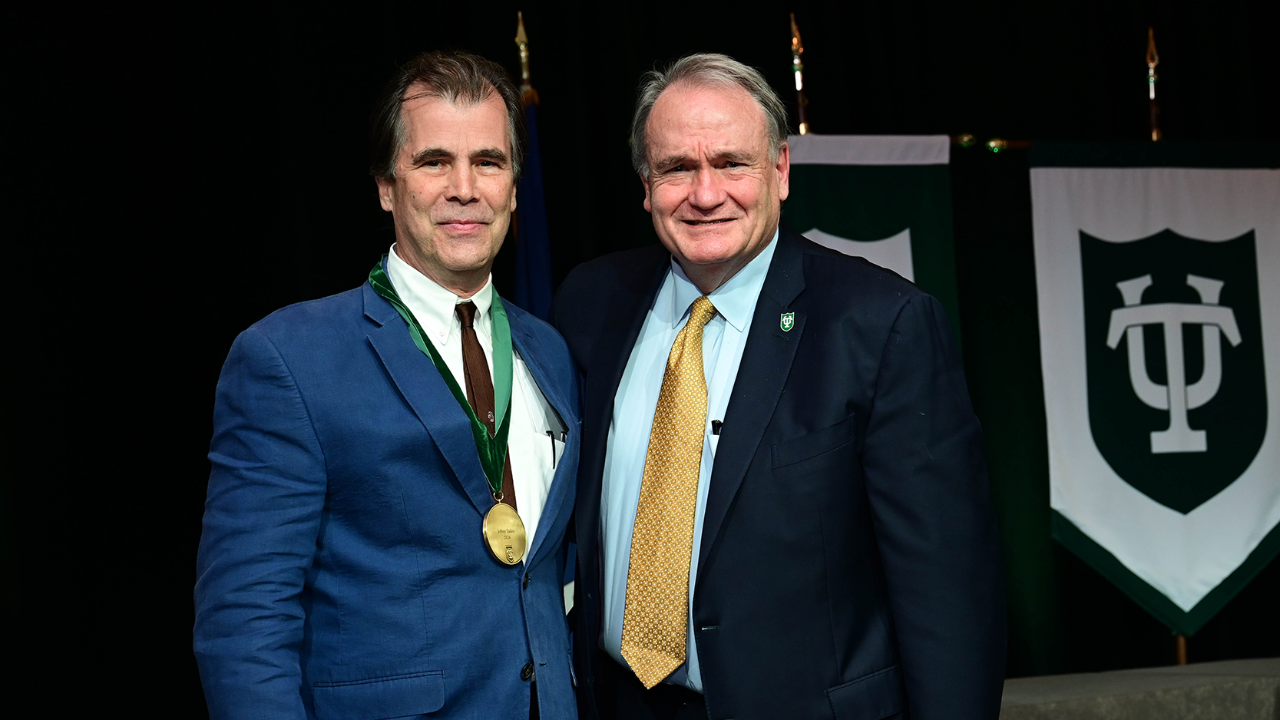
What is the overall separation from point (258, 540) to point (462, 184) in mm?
676

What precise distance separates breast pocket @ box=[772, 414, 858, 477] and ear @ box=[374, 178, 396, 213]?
31.6 inches

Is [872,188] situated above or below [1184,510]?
above

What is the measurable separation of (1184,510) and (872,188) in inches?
62.8

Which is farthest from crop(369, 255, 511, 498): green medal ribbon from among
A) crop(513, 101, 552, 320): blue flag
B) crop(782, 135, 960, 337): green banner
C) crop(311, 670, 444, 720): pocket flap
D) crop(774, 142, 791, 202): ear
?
crop(782, 135, 960, 337): green banner

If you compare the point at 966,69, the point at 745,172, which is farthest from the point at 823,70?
the point at 745,172

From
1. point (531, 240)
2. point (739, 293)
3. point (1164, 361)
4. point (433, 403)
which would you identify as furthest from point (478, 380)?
point (1164, 361)

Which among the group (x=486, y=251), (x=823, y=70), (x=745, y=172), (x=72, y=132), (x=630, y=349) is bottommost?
(x=630, y=349)

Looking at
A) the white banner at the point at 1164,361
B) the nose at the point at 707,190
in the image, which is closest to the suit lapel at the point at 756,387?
the nose at the point at 707,190

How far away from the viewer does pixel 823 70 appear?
13.9ft

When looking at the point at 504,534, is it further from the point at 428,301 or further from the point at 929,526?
the point at 929,526

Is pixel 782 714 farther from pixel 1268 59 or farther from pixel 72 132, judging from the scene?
pixel 1268 59

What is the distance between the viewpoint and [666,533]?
6.25ft

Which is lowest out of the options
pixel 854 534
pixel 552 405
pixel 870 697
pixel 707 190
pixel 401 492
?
pixel 870 697

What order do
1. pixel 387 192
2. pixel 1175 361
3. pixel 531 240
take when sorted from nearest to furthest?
pixel 387 192 → pixel 531 240 → pixel 1175 361
